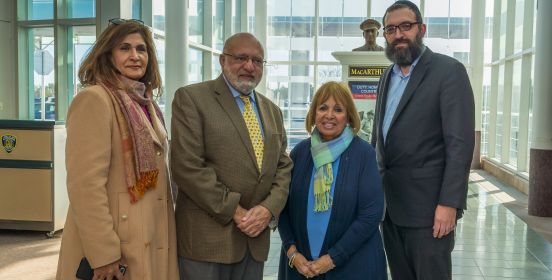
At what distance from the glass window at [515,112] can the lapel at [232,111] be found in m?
10.0

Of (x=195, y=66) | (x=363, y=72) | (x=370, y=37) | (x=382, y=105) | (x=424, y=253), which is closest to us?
(x=424, y=253)

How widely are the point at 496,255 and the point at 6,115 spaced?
7576 mm

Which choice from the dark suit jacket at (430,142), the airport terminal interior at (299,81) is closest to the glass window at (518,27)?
the airport terminal interior at (299,81)

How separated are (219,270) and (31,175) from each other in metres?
4.13

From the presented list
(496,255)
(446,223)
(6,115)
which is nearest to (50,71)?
(6,115)

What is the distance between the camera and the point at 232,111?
225 centimetres

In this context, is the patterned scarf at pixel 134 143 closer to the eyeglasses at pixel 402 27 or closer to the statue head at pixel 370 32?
the eyeglasses at pixel 402 27

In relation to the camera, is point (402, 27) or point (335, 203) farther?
point (402, 27)

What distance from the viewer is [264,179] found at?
2.27 meters

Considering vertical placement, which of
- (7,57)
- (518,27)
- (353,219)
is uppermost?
(518,27)

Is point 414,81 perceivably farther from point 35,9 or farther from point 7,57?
point 7,57

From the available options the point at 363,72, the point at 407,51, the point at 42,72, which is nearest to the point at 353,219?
the point at 407,51

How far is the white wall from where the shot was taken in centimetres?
854

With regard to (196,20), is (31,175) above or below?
below
